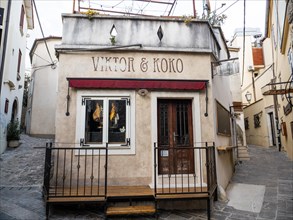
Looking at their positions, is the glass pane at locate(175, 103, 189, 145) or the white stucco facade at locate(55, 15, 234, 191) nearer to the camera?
the white stucco facade at locate(55, 15, 234, 191)

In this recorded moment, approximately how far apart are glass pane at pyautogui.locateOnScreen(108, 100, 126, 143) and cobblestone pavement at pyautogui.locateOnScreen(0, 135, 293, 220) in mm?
1655

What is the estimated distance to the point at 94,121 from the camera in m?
5.58

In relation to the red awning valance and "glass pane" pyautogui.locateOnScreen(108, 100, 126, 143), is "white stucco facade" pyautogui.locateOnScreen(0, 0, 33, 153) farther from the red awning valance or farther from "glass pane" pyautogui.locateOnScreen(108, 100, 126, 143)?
"glass pane" pyautogui.locateOnScreen(108, 100, 126, 143)

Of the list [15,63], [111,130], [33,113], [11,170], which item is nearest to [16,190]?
[11,170]

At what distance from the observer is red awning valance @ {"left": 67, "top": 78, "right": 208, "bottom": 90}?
5.44 m

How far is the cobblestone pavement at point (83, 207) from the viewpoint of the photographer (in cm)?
446

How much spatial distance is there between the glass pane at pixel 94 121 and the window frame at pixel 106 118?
0.08m

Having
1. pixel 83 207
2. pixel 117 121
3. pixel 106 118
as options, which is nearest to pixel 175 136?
pixel 117 121

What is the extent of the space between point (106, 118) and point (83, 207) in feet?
6.72

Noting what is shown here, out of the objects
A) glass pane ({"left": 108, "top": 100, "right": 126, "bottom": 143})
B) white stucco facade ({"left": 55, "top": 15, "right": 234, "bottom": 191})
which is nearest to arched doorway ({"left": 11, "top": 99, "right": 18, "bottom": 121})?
white stucco facade ({"left": 55, "top": 15, "right": 234, "bottom": 191})

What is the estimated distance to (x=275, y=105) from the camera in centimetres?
1286

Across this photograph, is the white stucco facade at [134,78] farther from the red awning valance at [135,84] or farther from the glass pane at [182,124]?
the glass pane at [182,124]

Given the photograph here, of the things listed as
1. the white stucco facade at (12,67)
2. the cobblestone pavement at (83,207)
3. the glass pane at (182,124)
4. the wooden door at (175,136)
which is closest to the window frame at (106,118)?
the wooden door at (175,136)

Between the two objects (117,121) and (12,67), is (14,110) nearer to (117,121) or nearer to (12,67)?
(12,67)
